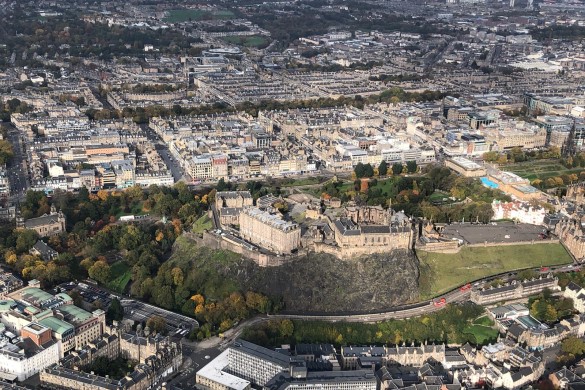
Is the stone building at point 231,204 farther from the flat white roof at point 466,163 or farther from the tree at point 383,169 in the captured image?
the flat white roof at point 466,163

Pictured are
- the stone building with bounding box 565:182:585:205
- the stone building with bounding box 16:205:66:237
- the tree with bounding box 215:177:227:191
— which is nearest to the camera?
the stone building with bounding box 16:205:66:237

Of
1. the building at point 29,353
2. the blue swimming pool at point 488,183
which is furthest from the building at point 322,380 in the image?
the blue swimming pool at point 488,183

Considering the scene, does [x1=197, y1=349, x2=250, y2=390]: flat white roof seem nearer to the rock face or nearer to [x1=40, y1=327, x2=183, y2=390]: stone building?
[x1=40, y1=327, x2=183, y2=390]: stone building

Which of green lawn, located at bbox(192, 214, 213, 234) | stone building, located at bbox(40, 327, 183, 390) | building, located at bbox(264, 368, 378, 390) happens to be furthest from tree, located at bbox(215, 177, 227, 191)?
building, located at bbox(264, 368, 378, 390)

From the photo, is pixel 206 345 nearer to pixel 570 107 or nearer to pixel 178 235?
pixel 178 235

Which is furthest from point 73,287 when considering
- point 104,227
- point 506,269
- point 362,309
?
point 506,269

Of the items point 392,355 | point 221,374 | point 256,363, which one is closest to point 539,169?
point 392,355
